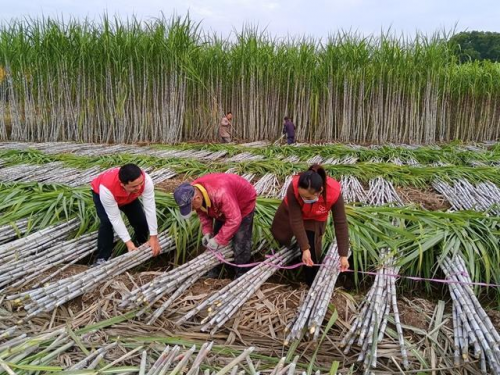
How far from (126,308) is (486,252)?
6.77 feet

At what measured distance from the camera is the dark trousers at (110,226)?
2473 millimetres

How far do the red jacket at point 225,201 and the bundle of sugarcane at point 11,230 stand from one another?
4.38ft

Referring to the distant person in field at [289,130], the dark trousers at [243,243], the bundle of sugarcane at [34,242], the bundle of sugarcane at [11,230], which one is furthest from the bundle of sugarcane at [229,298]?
the distant person in field at [289,130]

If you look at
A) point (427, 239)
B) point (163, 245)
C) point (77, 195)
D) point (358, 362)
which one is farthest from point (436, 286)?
point (77, 195)

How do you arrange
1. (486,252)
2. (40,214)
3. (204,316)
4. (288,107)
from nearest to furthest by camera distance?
(204,316)
(486,252)
(40,214)
(288,107)

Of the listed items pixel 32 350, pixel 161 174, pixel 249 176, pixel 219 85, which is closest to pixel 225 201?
pixel 32 350

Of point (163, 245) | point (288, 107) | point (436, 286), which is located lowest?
point (436, 286)

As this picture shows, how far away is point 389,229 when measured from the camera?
249cm

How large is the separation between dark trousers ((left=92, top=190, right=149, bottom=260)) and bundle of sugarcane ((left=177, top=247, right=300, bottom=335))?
95 centimetres

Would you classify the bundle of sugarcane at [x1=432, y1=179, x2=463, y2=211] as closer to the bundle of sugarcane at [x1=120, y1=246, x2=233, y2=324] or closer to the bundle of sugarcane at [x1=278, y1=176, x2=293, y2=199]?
the bundle of sugarcane at [x1=278, y1=176, x2=293, y2=199]

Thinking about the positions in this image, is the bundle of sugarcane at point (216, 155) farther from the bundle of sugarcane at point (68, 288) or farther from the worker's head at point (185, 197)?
the worker's head at point (185, 197)

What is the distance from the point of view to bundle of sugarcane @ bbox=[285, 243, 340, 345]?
171 cm

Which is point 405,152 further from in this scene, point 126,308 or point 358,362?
point 126,308

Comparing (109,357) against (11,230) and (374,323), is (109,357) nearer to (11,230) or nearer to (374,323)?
(374,323)
